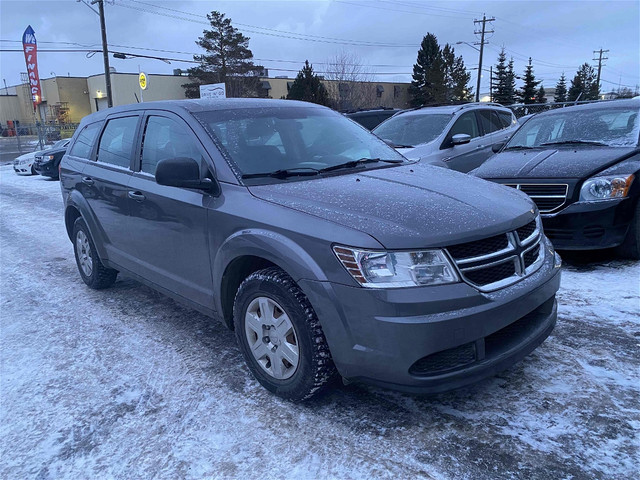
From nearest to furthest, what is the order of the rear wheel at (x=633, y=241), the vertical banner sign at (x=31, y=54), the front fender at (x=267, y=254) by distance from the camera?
the front fender at (x=267, y=254), the rear wheel at (x=633, y=241), the vertical banner sign at (x=31, y=54)

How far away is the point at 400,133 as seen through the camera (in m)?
8.71

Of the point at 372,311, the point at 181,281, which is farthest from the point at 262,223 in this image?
the point at 181,281

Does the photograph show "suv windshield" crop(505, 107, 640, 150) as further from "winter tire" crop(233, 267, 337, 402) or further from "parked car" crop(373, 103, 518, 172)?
"winter tire" crop(233, 267, 337, 402)

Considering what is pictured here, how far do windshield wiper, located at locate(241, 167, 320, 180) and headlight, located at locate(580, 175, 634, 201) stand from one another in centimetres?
296

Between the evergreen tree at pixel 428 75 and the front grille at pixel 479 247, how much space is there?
183 ft

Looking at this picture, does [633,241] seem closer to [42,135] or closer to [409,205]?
[409,205]

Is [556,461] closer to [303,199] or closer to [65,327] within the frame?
[303,199]

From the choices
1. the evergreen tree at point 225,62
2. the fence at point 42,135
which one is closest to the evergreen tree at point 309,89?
the evergreen tree at point 225,62

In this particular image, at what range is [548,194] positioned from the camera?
195 inches

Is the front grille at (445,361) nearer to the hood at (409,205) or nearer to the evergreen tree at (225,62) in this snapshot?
the hood at (409,205)

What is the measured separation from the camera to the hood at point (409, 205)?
8.06 ft

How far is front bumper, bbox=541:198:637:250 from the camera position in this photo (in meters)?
4.71

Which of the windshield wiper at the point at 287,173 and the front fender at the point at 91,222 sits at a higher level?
the windshield wiper at the point at 287,173

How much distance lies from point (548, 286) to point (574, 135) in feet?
12.3
